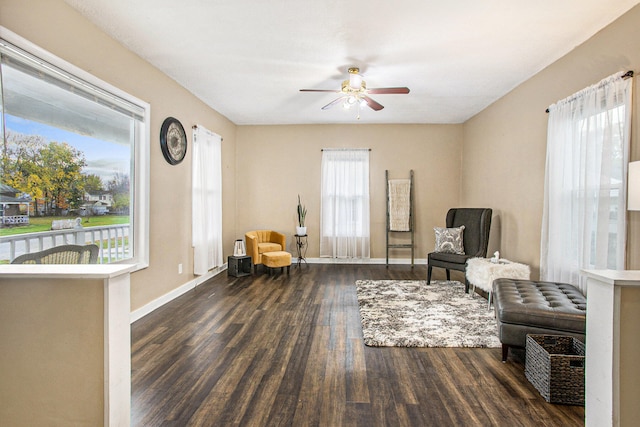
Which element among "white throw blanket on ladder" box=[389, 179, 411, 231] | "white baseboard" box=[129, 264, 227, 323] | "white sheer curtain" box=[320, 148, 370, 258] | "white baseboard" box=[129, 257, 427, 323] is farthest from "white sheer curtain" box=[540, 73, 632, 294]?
"white baseboard" box=[129, 264, 227, 323]

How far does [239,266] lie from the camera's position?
519cm

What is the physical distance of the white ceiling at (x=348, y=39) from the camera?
2.52m

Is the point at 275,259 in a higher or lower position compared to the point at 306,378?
higher

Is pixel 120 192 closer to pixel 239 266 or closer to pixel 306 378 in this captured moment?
pixel 239 266

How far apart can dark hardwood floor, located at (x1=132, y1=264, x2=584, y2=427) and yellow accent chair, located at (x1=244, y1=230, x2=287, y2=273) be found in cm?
190

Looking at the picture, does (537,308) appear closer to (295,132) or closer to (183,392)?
(183,392)

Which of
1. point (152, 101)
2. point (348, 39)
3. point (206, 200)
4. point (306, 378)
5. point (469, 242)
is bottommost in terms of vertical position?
point (306, 378)

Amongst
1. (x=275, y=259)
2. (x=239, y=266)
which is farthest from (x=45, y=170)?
(x=275, y=259)

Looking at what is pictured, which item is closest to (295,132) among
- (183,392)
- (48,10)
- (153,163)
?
(153,163)

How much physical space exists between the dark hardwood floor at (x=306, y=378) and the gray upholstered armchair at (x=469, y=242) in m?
1.76

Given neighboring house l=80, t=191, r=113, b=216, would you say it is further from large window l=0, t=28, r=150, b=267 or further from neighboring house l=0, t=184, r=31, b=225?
neighboring house l=0, t=184, r=31, b=225

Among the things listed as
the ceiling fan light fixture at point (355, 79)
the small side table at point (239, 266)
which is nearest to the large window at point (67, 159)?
the small side table at point (239, 266)

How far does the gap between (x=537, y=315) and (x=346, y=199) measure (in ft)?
14.0

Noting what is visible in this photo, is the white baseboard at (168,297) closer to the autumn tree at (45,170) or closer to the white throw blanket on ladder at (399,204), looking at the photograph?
the autumn tree at (45,170)
